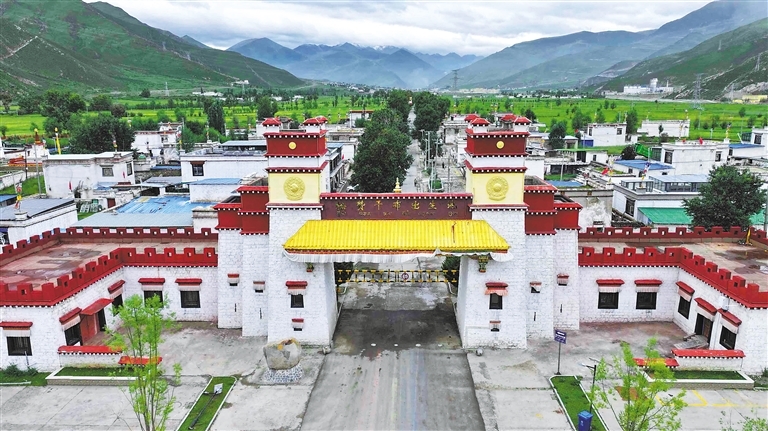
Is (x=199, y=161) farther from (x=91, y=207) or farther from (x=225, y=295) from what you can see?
(x=225, y=295)

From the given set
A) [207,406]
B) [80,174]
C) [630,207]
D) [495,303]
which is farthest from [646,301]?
[80,174]

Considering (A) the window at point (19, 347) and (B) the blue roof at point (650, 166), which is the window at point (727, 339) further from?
(B) the blue roof at point (650, 166)

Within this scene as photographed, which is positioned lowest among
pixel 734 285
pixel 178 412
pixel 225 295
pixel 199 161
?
pixel 178 412

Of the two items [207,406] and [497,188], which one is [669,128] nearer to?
[497,188]

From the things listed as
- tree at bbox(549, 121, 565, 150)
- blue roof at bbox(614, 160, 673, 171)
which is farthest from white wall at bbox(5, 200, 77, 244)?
tree at bbox(549, 121, 565, 150)

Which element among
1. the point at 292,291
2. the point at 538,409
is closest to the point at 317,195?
the point at 292,291

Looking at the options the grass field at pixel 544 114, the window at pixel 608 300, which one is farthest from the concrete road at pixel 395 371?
the grass field at pixel 544 114
